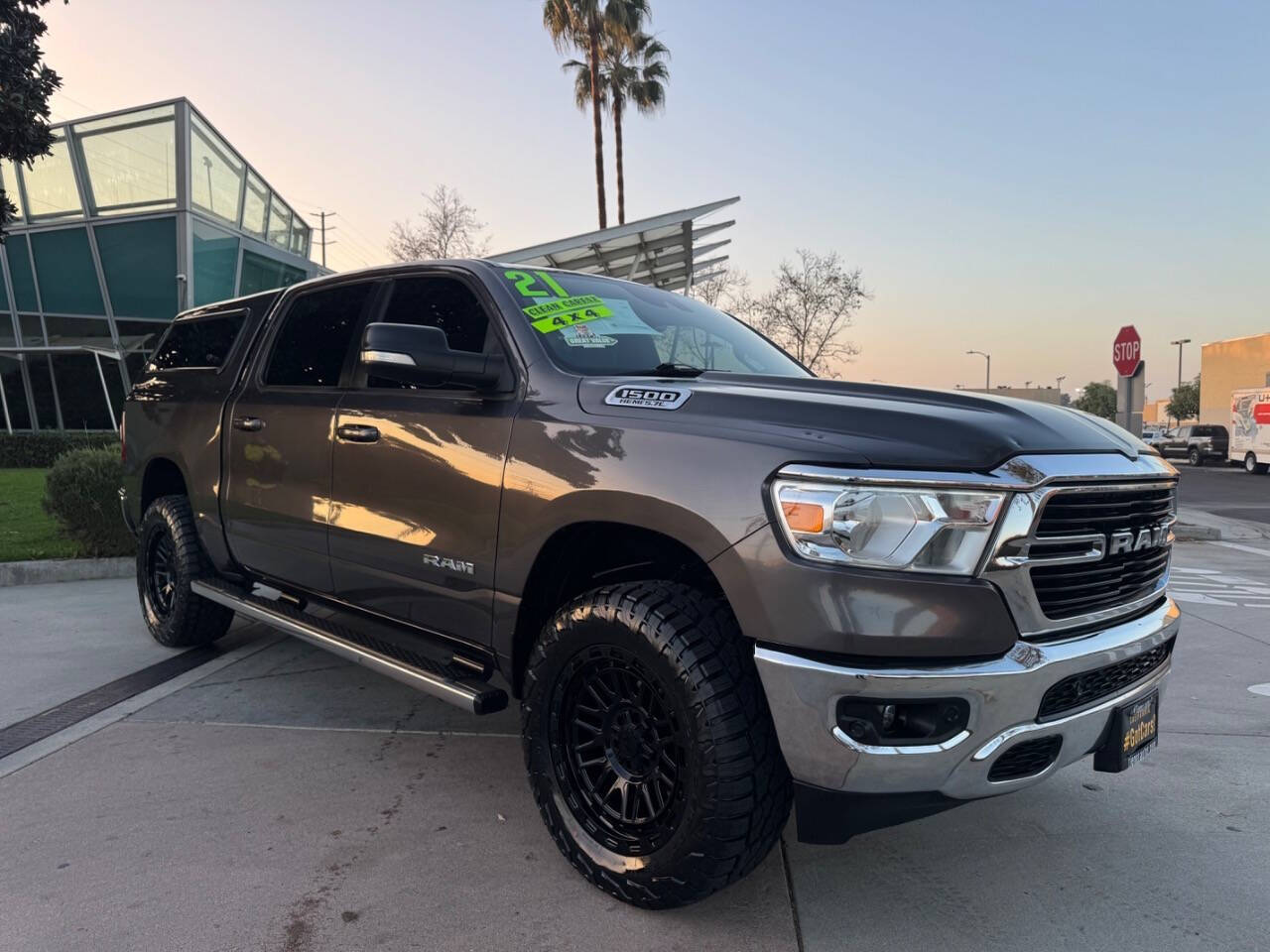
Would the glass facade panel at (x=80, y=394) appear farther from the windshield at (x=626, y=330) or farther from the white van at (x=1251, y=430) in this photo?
the white van at (x=1251, y=430)

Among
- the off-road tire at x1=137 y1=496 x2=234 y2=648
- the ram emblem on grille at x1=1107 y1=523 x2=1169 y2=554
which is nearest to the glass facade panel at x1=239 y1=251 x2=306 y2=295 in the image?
the off-road tire at x1=137 y1=496 x2=234 y2=648

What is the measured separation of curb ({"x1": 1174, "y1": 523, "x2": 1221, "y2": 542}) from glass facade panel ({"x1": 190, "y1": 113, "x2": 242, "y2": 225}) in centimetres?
2001

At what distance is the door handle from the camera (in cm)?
331

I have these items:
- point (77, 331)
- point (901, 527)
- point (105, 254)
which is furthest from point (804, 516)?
point (77, 331)

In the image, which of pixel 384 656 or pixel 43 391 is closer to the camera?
pixel 384 656

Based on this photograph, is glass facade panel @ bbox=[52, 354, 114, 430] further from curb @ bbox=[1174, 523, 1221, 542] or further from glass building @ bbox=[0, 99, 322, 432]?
curb @ bbox=[1174, 523, 1221, 542]

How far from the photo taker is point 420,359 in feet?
9.02

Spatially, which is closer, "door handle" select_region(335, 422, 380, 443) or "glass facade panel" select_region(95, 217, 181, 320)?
"door handle" select_region(335, 422, 380, 443)

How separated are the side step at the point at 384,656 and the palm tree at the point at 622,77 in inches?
977

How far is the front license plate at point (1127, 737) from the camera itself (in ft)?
7.74

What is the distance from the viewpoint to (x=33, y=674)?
464 centimetres

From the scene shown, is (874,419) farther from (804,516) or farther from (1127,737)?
(1127,737)

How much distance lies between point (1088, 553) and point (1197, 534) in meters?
11.6

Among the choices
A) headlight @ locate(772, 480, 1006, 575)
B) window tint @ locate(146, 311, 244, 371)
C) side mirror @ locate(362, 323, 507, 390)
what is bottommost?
headlight @ locate(772, 480, 1006, 575)
